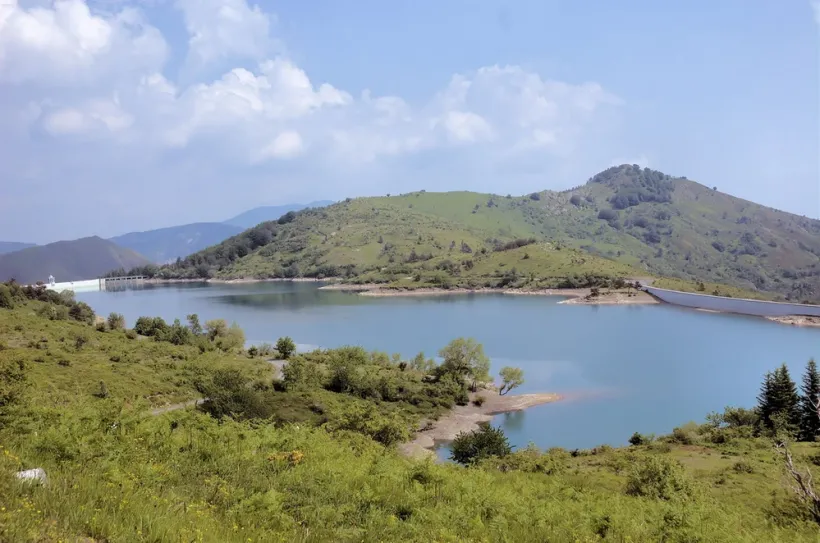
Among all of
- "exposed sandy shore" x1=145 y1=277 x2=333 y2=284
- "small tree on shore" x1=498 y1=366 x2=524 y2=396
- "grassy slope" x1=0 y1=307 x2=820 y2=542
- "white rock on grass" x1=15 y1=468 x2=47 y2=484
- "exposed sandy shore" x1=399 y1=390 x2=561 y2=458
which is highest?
"exposed sandy shore" x1=145 y1=277 x2=333 y2=284

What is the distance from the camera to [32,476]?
570 cm


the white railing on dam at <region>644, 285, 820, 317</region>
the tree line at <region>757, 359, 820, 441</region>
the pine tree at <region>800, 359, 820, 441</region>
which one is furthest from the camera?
the white railing on dam at <region>644, 285, 820, 317</region>

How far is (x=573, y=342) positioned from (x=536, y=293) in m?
54.4

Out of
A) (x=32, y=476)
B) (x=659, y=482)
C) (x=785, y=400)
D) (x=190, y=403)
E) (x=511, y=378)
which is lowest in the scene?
(x=511, y=378)

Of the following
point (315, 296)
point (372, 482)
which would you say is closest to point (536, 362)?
point (372, 482)

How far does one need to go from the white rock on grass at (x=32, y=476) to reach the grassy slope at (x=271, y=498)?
110 mm

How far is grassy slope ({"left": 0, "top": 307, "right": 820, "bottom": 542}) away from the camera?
16.9ft

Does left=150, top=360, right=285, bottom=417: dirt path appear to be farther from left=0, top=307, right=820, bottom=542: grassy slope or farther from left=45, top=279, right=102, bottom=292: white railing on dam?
left=45, top=279, right=102, bottom=292: white railing on dam

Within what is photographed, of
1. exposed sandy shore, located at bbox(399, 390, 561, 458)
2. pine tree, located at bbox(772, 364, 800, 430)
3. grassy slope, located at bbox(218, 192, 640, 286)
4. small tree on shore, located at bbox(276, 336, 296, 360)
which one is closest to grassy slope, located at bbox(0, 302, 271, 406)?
small tree on shore, located at bbox(276, 336, 296, 360)

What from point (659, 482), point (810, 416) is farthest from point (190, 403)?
point (810, 416)

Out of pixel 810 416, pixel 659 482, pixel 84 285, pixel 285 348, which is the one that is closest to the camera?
pixel 659 482

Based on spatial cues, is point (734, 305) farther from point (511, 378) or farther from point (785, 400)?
point (785, 400)

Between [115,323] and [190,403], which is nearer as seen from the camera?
[190,403]

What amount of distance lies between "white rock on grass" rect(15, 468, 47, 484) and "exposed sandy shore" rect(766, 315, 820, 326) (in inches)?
3517
